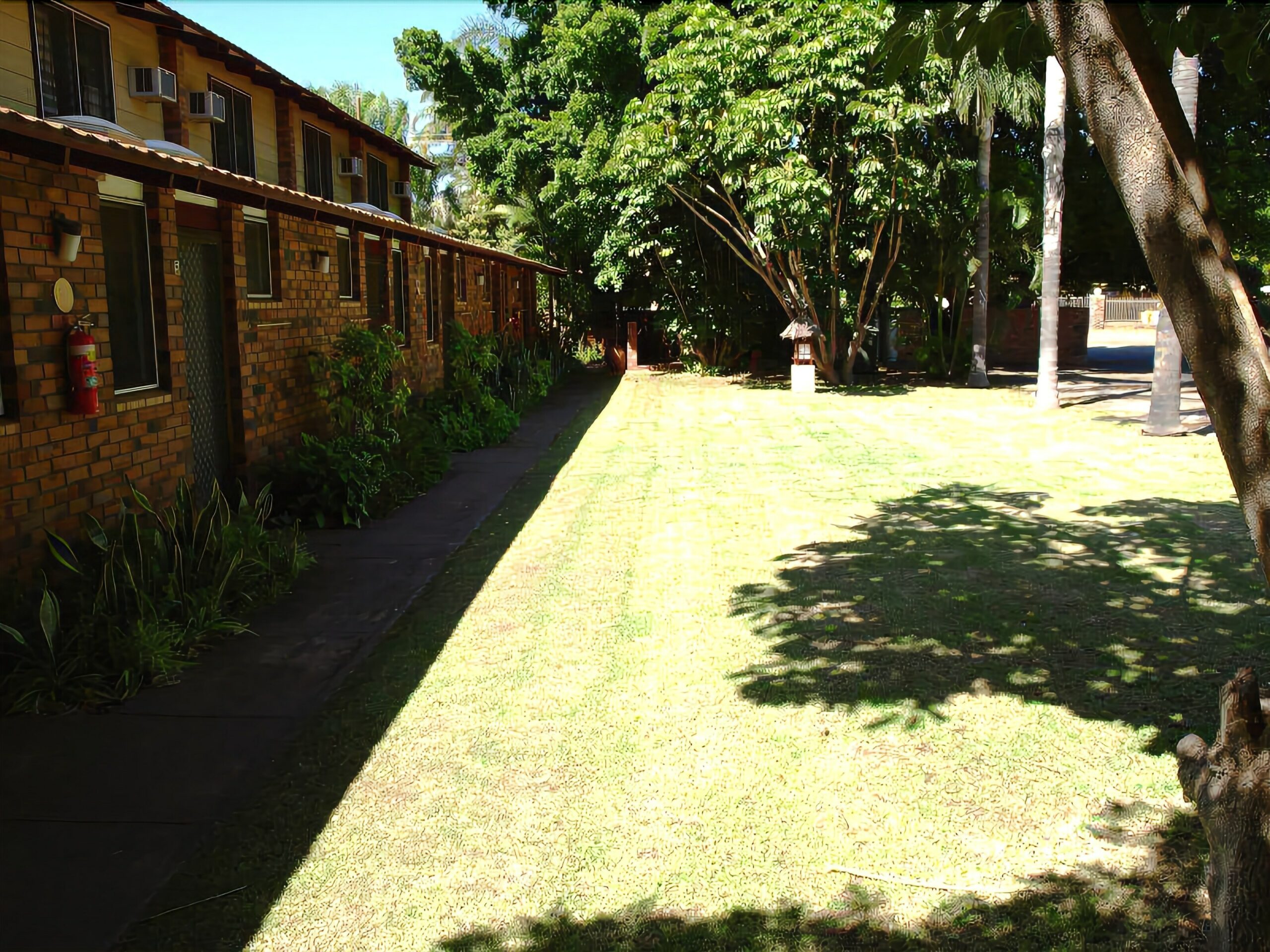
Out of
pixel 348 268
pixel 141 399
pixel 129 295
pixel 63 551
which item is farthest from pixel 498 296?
pixel 63 551

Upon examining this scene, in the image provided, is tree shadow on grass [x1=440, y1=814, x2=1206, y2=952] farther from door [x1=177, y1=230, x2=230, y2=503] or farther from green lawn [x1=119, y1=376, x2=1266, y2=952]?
door [x1=177, y1=230, x2=230, y2=503]

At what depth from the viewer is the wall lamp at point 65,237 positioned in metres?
5.96

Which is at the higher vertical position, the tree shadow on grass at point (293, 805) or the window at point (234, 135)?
the window at point (234, 135)

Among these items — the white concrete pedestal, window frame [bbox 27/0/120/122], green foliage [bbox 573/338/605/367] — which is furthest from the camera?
green foliage [bbox 573/338/605/367]

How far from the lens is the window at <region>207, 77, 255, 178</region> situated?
35.6 feet

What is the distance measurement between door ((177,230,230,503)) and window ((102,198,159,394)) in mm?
648

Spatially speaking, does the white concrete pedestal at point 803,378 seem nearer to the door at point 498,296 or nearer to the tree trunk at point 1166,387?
the door at point 498,296

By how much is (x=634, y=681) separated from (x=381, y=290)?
9.33 metres

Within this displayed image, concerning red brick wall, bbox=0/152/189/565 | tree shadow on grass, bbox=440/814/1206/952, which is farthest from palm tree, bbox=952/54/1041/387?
tree shadow on grass, bbox=440/814/1206/952

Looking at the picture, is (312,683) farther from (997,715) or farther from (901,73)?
(901,73)

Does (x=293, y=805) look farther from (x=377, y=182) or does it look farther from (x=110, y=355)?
(x=377, y=182)

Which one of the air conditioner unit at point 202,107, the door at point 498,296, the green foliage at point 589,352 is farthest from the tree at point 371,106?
the air conditioner unit at point 202,107

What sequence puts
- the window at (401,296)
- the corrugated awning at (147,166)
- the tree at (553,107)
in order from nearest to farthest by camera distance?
the corrugated awning at (147,166) → the window at (401,296) → the tree at (553,107)

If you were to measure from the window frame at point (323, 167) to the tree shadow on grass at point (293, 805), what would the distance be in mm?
7808
